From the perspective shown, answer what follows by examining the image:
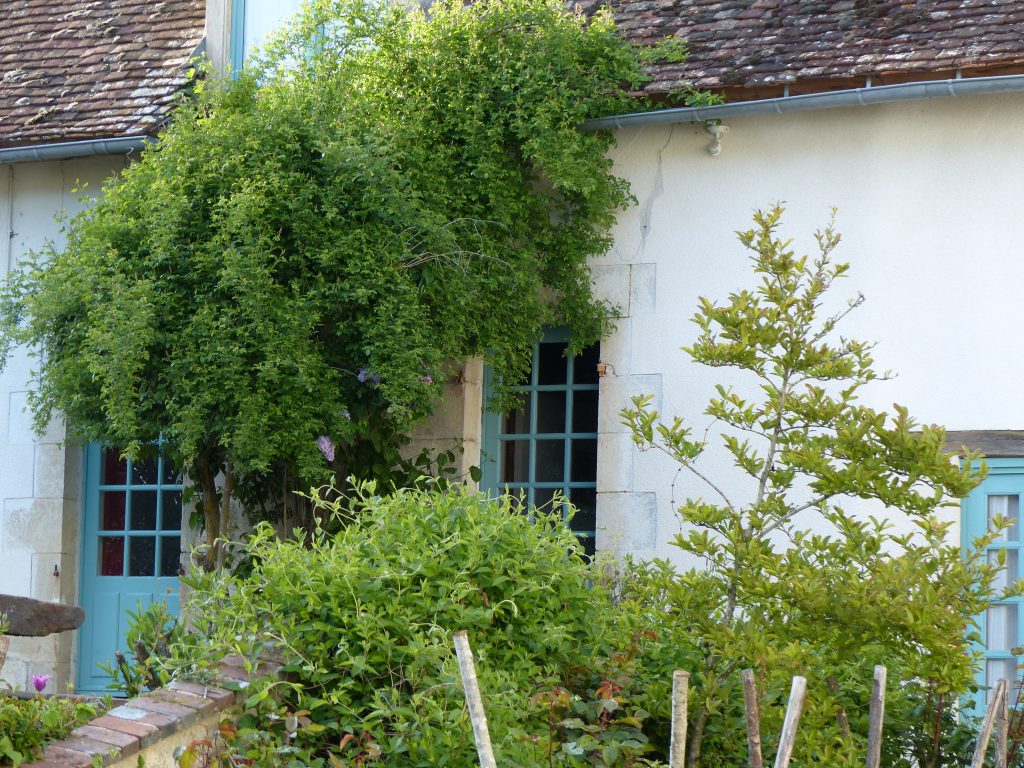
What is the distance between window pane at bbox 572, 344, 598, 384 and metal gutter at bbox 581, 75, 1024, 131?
1.25 meters

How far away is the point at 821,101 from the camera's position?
633cm

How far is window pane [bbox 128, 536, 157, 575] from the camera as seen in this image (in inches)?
323

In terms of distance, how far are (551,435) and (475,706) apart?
4098 mm

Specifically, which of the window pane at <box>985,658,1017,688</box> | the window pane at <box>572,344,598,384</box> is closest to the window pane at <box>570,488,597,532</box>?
the window pane at <box>572,344,598,384</box>

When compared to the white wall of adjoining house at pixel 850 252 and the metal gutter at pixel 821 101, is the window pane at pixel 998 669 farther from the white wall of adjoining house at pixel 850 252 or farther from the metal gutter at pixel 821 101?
the metal gutter at pixel 821 101

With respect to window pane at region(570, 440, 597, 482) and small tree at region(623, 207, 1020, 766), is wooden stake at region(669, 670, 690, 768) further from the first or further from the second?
window pane at region(570, 440, 597, 482)

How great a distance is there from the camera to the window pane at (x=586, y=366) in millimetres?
7223

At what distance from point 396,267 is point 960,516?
9.97 ft

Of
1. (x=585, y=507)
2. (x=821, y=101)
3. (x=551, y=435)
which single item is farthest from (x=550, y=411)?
(x=821, y=101)

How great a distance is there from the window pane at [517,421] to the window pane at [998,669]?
2761 mm

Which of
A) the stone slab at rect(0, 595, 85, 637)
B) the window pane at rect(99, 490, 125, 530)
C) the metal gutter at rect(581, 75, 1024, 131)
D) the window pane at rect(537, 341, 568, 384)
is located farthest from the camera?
the window pane at rect(99, 490, 125, 530)

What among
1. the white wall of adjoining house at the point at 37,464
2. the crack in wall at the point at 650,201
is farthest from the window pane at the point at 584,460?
the white wall of adjoining house at the point at 37,464

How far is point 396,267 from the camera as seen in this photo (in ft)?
20.6

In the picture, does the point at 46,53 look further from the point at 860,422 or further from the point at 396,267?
the point at 860,422
